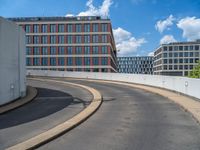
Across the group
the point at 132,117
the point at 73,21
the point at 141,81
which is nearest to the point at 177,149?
the point at 132,117

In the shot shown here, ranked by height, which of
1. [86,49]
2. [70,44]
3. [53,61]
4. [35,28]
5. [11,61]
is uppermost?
[35,28]

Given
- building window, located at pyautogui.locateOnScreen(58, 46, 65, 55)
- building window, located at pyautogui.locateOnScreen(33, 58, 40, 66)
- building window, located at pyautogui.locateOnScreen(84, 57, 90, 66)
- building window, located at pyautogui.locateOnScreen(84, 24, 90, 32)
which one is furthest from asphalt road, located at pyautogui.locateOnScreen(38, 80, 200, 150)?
building window, located at pyautogui.locateOnScreen(33, 58, 40, 66)

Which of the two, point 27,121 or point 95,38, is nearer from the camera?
point 27,121

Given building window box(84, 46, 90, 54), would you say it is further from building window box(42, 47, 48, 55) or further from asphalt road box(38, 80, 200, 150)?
asphalt road box(38, 80, 200, 150)

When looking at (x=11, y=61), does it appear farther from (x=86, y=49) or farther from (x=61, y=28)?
(x=61, y=28)

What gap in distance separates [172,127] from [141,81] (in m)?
21.4

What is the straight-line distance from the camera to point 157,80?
25.9 metres

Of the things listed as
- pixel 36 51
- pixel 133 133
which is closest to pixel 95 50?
pixel 36 51

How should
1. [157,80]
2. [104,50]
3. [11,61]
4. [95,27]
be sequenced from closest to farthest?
[11,61] → [157,80] → [104,50] → [95,27]

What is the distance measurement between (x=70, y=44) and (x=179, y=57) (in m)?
64.2

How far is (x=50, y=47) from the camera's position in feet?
301

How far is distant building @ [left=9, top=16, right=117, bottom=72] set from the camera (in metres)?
89.2

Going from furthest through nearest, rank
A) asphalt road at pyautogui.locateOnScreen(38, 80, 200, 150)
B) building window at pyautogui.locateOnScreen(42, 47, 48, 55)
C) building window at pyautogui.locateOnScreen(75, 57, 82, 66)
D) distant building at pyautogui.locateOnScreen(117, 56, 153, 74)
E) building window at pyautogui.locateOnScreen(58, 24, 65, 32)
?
distant building at pyautogui.locateOnScreen(117, 56, 153, 74) → building window at pyautogui.locateOnScreen(42, 47, 48, 55) → building window at pyautogui.locateOnScreen(58, 24, 65, 32) → building window at pyautogui.locateOnScreen(75, 57, 82, 66) → asphalt road at pyautogui.locateOnScreen(38, 80, 200, 150)

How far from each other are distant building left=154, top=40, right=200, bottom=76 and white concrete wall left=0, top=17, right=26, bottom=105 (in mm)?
118359
